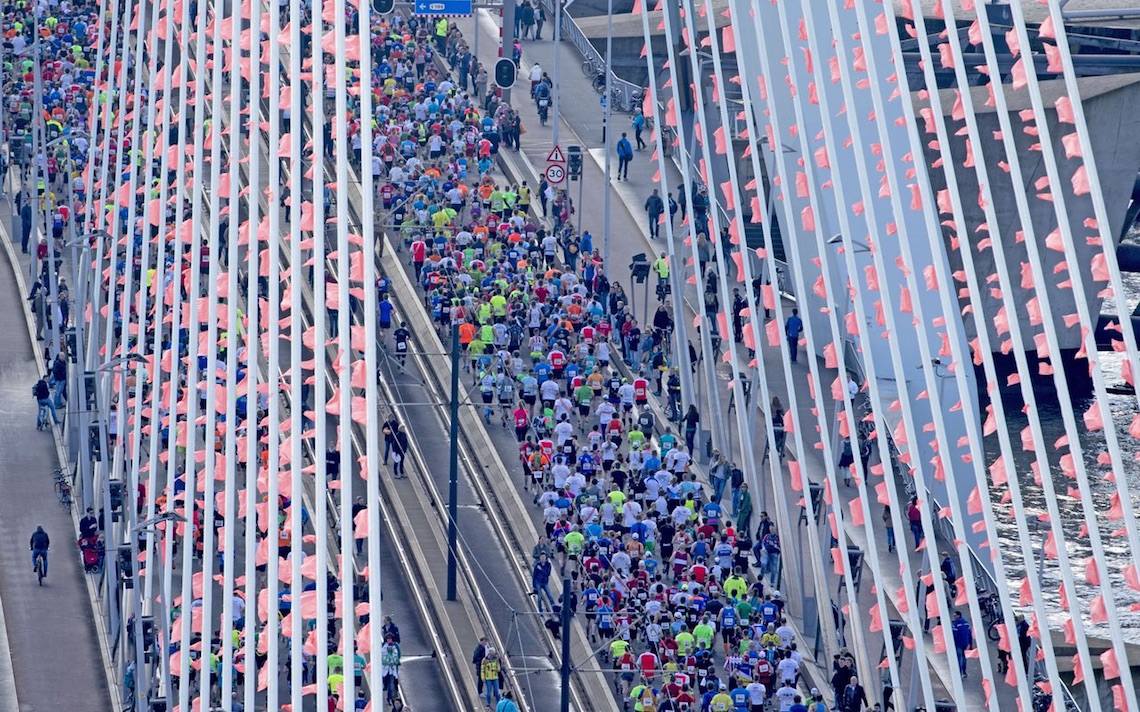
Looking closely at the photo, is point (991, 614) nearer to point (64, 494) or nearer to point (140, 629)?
point (140, 629)

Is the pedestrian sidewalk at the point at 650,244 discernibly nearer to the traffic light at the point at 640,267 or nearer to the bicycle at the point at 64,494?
the traffic light at the point at 640,267

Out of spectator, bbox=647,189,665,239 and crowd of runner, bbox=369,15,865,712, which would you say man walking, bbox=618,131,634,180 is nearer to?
crowd of runner, bbox=369,15,865,712

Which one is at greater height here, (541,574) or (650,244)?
(650,244)

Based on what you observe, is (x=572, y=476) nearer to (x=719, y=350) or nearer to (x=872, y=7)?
(x=719, y=350)

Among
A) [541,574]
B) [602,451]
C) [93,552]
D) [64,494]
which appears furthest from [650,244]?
[93,552]

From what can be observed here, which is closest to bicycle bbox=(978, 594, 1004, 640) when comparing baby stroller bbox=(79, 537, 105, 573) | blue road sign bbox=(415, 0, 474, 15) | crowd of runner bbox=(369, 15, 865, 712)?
crowd of runner bbox=(369, 15, 865, 712)

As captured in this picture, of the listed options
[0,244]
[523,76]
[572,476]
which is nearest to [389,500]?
[572,476]

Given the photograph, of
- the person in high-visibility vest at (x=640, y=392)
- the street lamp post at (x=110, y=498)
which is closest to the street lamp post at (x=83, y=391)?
the street lamp post at (x=110, y=498)
